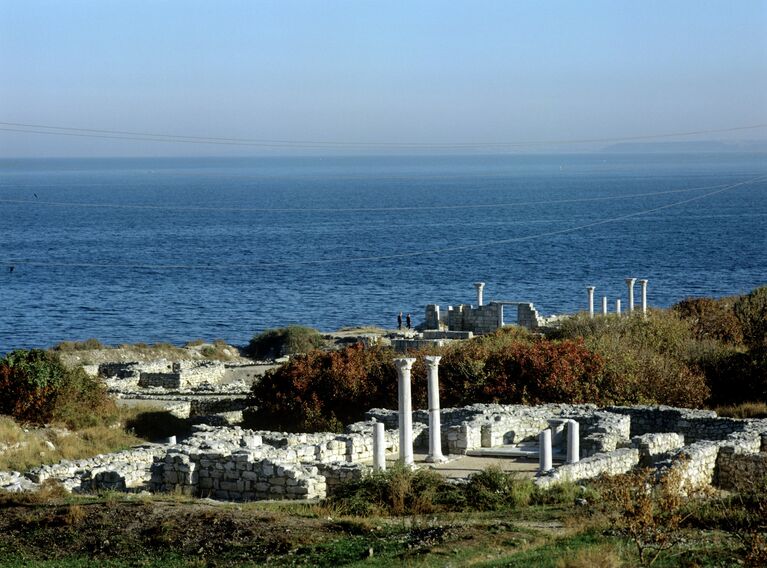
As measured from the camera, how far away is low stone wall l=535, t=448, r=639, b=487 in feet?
61.4

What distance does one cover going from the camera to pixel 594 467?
778 inches

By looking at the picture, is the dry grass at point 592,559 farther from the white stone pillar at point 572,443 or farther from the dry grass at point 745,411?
the dry grass at point 745,411

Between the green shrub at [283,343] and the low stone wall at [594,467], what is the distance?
95.3ft

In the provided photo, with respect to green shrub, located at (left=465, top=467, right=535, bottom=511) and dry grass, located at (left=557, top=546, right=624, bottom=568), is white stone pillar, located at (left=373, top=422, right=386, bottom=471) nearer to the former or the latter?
green shrub, located at (left=465, top=467, right=535, bottom=511)

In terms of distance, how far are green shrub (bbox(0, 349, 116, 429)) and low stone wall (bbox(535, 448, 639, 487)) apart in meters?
12.9

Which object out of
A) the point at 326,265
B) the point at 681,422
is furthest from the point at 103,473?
the point at 326,265

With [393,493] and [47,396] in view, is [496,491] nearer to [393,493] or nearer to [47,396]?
[393,493]

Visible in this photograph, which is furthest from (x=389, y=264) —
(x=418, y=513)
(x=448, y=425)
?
(x=418, y=513)

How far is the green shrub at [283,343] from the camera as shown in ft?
164

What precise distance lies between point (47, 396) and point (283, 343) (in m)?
23.7

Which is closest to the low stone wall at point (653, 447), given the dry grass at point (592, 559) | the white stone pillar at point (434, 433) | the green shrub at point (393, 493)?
the white stone pillar at point (434, 433)

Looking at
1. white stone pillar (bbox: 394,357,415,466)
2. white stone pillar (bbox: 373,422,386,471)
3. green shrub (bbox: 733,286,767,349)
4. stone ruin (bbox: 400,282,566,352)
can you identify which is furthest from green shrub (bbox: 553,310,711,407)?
white stone pillar (bbox: 373,422,386,471)

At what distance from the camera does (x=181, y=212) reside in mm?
180250

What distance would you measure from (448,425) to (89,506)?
31.3ft
